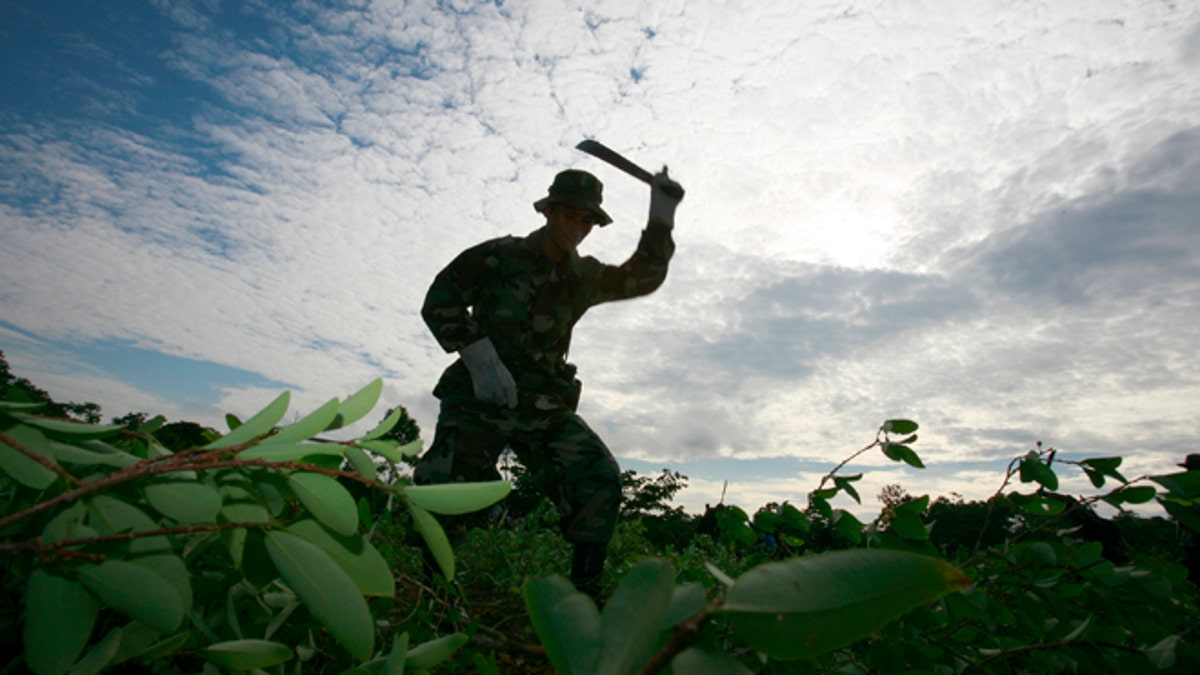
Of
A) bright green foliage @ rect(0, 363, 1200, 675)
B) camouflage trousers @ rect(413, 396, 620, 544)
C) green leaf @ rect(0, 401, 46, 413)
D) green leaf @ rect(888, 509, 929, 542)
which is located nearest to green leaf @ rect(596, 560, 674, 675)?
bright green foliage @ rect(0, 363, 1200, 675)

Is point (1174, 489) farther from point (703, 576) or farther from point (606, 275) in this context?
point (606, 275)

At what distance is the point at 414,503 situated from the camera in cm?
61

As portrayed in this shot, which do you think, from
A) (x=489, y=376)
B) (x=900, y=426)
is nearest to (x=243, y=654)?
(x=900, y=426)

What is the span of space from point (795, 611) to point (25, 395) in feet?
2.54

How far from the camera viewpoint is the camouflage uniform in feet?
11.4

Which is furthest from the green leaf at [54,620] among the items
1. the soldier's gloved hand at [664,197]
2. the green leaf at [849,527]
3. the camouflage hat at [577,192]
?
the soldier's gloved hand at [664,197]

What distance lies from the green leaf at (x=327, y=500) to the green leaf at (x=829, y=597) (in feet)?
1.21

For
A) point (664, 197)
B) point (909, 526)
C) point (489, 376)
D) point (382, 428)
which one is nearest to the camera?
point (382, 428)

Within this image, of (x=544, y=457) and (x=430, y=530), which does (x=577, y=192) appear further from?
(x=430, y=530)

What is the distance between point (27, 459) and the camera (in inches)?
20.0

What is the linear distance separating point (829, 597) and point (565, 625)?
0.16 m

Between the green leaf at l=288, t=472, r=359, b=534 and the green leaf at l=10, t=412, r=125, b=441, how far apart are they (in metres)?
0.20

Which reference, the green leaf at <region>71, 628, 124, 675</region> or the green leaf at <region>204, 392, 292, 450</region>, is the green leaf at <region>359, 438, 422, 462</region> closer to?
the green leaf at <region>204, 392, 292, 450</region>

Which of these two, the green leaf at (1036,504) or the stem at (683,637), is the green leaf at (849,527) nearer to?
the green leaf at (1036,504)
